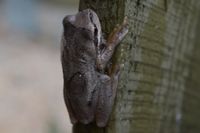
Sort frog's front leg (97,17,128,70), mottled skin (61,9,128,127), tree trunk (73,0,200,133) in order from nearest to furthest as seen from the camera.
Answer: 1. frog's front leg (97,17,128,70)
2. tree trunk (73,0,200,133)
3. mottled skin (61,9,128,127)

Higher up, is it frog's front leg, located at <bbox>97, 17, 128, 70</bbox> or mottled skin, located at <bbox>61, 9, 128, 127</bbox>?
frog's front leg, located at <bbox>97, 17, 128, 70</bbox>

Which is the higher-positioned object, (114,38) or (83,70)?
(114,38)

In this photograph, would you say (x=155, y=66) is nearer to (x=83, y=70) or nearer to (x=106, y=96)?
(x=106, y=96)

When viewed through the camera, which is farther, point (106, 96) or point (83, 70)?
point (83, 70)

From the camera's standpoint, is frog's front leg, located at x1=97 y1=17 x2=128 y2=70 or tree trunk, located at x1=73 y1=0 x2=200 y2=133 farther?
tree trunk, located at x1=73 y1=0 x2=200 y2=133

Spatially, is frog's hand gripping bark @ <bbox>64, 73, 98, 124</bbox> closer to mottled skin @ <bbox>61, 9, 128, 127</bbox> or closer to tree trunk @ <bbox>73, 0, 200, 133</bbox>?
mottled skin @ <bbox>61, 9, 128, 127</bbox>

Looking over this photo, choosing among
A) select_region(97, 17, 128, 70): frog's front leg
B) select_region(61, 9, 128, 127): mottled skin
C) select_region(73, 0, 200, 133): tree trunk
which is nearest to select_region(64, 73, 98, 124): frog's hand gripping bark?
select_region(61, 9, 128, 127): mottled skin

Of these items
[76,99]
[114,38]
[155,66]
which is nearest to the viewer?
[114,38]

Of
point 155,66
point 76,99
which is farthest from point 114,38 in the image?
point 76,99
